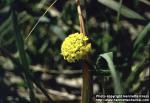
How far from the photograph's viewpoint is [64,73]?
1171 mm

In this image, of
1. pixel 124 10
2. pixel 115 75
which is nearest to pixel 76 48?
pixel 115 75

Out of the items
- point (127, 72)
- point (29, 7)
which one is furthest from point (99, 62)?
point (29, 7)

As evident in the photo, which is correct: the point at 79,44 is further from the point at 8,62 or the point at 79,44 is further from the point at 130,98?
the point at 8,62

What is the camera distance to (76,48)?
25.6 inches

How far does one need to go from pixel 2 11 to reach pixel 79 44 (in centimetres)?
56

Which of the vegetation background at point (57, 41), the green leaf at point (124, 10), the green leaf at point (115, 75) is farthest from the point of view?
the vegetation background at point (57, 41)

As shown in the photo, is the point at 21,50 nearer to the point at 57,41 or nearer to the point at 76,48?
the point at 76,48

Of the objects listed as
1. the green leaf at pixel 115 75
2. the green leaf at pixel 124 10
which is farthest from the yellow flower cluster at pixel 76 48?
the green leaf at pixel 124 10

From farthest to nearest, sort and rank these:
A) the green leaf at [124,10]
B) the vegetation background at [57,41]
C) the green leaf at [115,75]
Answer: the vegetation background at [57,41] < the green leaf at [124,10] < the green leaf at [115,75]

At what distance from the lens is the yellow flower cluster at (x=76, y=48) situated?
65cm

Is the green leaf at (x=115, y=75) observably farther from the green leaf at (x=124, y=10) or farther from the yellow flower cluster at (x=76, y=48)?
the green leaf at (x=124, y=10)

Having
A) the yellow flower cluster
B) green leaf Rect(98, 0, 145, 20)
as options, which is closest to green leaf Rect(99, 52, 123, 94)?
the yellow flower cluster

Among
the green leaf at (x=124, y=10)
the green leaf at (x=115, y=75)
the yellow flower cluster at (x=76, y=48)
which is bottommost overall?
the green leaf at (x=115, y=75)

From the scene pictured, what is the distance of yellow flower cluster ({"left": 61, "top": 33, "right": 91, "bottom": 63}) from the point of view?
0.65 m
